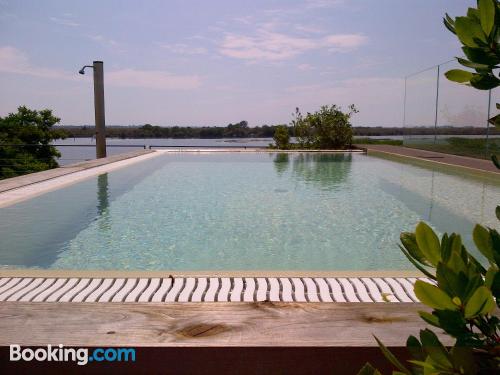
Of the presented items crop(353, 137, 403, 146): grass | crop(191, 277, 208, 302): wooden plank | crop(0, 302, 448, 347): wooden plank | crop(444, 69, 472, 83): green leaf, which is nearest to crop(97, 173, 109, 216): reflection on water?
crop(191, 277, 208, 302): wooden plank

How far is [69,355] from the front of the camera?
29.3 inches

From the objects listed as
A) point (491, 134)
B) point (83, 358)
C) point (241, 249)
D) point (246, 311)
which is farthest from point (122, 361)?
point (491, 134)

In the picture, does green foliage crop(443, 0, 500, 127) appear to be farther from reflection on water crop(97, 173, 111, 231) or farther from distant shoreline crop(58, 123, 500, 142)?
distant shoreline crop(58, 123, 500, 142)

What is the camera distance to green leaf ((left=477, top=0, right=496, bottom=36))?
1.21 ft

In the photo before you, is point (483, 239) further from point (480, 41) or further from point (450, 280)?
point (480, 41)

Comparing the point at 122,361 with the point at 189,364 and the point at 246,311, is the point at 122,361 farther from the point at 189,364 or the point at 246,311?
the point at 246,311

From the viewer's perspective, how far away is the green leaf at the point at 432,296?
343 mm

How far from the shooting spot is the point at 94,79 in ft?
36.4

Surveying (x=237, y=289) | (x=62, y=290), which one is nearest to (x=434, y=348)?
(x=237, y=289)

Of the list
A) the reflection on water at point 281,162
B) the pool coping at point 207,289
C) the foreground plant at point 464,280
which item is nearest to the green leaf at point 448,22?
the foreground plant at point 464,280

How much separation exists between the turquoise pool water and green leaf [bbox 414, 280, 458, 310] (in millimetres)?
3105

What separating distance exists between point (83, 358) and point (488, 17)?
0.79 m

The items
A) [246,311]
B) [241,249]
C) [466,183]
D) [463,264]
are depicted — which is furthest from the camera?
[466,183]

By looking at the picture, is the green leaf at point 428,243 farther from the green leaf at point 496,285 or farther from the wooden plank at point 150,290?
the wooden plank at point 150,290
